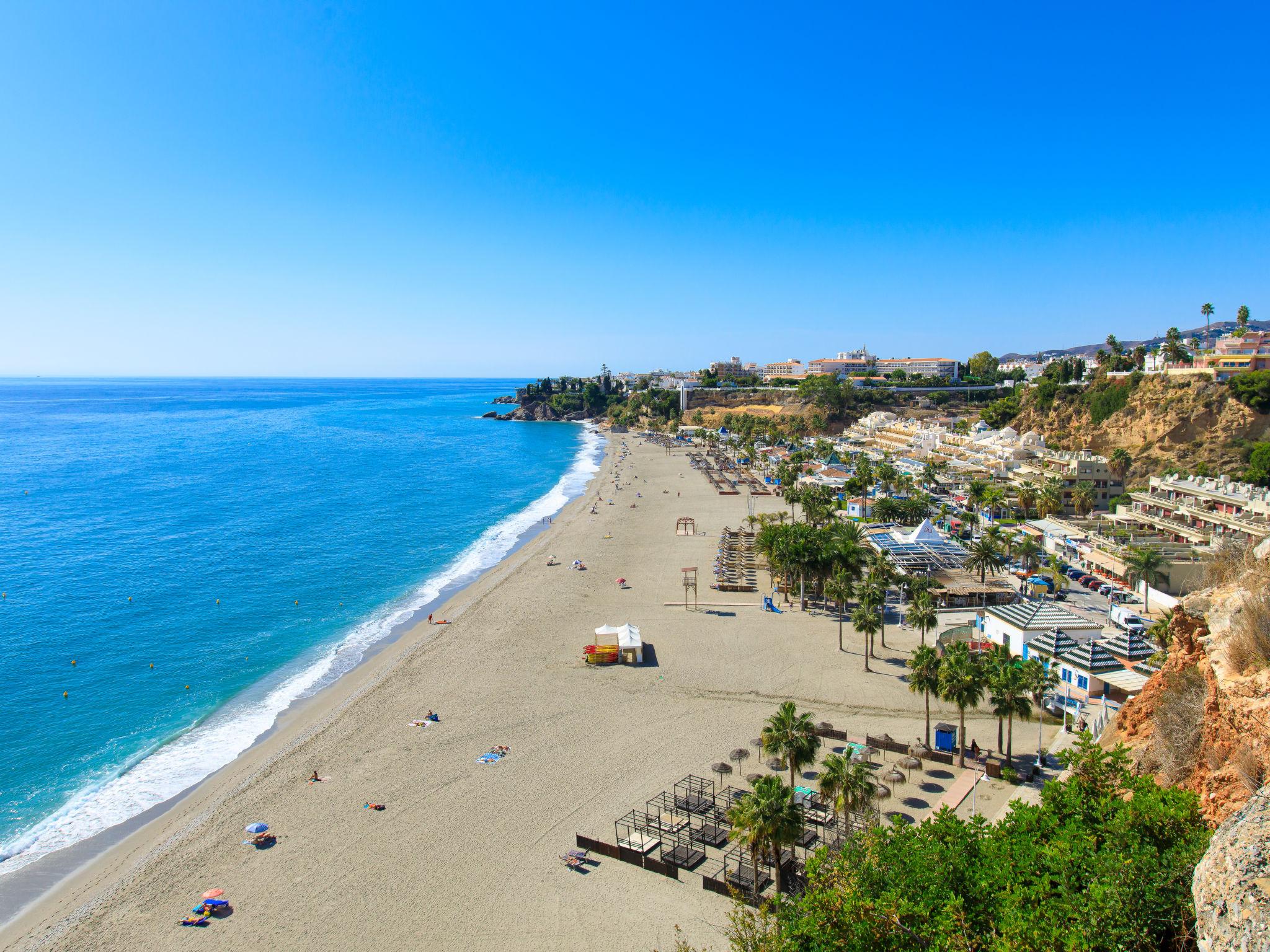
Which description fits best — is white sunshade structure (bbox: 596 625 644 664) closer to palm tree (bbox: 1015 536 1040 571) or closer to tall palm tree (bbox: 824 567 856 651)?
tall palm tree (bbox: 824 567 856 651)

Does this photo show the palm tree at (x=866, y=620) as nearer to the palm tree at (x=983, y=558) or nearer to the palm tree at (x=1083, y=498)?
the palm tree at (x=983, y=558)

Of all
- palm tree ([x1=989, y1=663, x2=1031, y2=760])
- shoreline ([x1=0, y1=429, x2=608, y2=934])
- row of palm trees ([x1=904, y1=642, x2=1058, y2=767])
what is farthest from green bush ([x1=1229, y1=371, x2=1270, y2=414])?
shoreline ([x1=0, y1=429, x2=608, y2=934])

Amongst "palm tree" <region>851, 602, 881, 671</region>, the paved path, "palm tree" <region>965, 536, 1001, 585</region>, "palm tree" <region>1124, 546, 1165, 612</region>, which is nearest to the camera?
the paved path


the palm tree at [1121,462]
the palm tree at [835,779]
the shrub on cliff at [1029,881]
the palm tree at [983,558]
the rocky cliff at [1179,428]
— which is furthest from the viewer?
the palm tree at [1121,462]

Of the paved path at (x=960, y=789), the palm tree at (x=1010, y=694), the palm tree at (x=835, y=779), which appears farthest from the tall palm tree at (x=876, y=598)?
the palm tree at (x=835, y=779)

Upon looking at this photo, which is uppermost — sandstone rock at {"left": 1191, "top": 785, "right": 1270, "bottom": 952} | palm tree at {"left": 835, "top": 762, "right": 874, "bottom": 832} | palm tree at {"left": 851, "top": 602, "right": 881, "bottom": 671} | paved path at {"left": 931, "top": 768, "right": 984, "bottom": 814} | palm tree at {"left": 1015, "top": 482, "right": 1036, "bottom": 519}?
sandstone rock at {"left": 1191, "top": 785, "right": 1270, "bottom": 952}

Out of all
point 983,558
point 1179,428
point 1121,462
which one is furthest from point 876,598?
point 1179,428

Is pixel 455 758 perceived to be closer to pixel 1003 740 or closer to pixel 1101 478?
pixel 1003 740

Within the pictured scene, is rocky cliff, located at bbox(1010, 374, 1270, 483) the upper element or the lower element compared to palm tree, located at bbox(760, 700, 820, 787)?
upper
